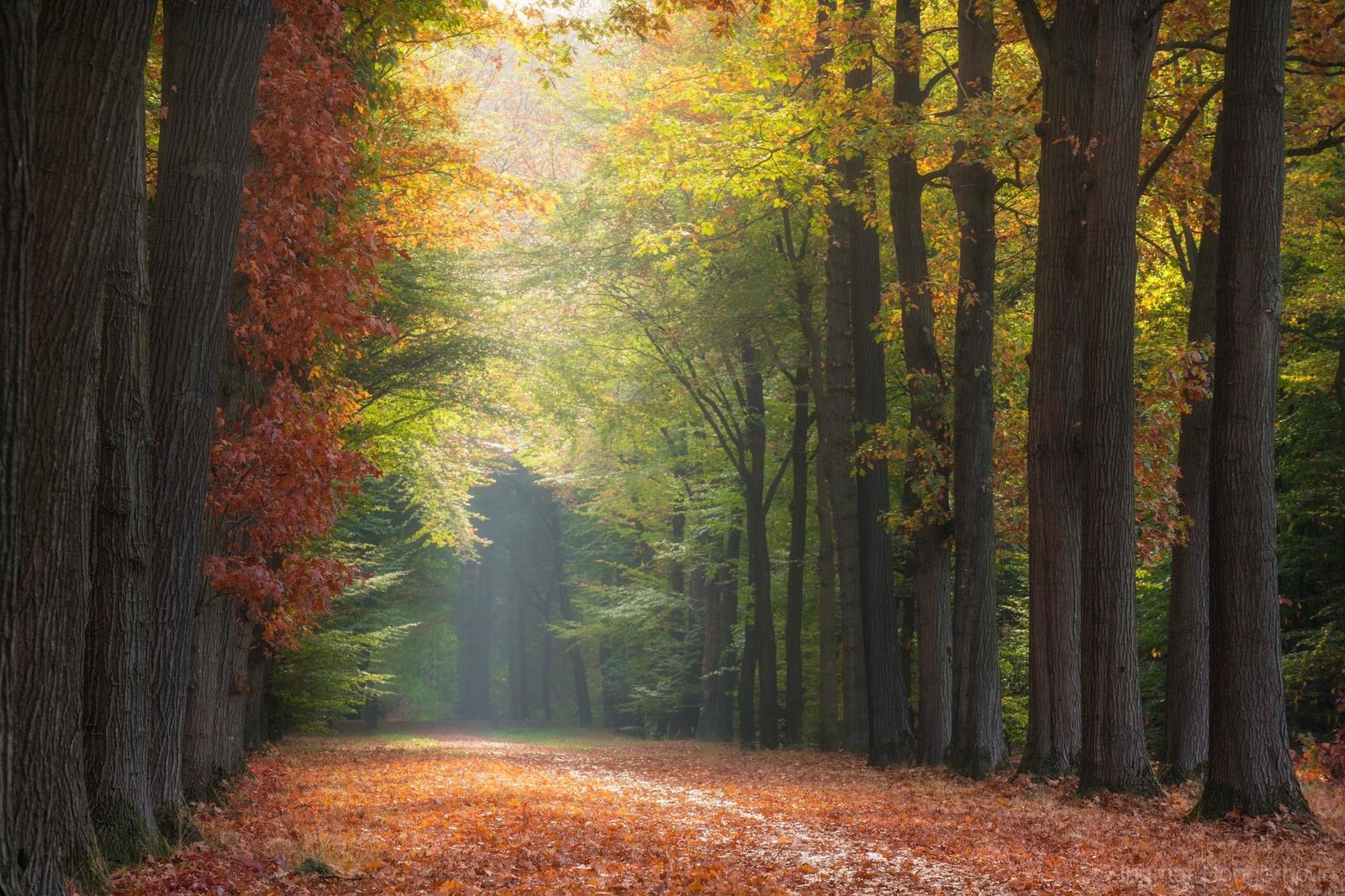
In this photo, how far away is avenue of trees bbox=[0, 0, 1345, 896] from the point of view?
20.9ft

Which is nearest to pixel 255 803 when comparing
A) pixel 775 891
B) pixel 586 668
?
pixel 775 891

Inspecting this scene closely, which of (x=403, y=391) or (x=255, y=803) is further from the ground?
(x=403, y=391)

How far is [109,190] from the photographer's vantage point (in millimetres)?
5746

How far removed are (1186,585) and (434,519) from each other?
1811 centimetres

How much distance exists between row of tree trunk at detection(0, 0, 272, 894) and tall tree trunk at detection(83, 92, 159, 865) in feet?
0.04

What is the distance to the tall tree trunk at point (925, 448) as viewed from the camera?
1655 centimetres

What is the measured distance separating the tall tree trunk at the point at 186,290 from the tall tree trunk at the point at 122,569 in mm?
510

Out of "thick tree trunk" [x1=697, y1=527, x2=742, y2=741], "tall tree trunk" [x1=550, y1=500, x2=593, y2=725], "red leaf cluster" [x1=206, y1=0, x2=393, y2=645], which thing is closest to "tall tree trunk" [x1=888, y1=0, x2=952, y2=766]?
"red leaf cluster" [x1=206, y1=0, x2=393, y2=645]

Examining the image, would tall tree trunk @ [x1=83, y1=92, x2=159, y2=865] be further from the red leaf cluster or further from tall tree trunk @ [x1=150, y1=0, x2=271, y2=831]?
the red leaf cluster

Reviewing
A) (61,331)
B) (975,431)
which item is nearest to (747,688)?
(975,431)

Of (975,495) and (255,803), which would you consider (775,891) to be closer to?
(255,803)

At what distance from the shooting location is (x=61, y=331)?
219 inches

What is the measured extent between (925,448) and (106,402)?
37.5ft

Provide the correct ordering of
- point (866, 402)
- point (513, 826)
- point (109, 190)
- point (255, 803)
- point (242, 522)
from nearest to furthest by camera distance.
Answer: point (109, 190), point (513, 826), point (242, 522), point (255, 803), point (866, 402)
